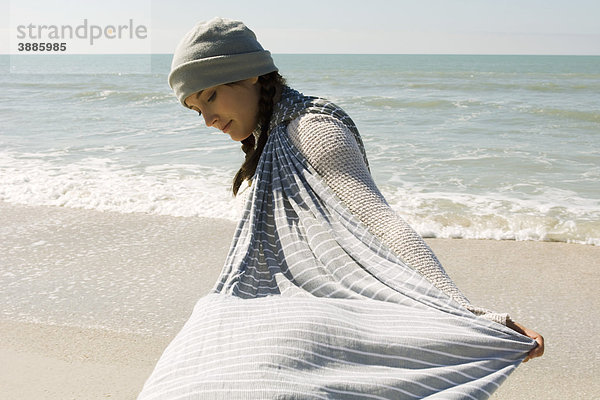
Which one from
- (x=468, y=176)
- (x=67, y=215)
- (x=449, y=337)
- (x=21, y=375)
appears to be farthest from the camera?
(x=468, y=176)

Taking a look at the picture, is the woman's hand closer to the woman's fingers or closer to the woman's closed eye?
the woman's fingers

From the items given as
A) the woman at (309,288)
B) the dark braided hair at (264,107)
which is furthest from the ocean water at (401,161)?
the woman at (309,288)

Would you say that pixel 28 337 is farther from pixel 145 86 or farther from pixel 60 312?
pixel 145 86

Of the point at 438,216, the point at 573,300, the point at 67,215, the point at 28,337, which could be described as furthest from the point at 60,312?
the point at 438,216

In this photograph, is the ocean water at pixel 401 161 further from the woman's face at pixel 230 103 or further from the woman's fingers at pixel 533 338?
the woman's fingers at pixel 533 338

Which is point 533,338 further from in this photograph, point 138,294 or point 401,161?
point 401,161

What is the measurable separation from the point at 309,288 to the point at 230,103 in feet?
2.10

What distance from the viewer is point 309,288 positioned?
161 centimetres

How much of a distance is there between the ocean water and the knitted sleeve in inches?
165

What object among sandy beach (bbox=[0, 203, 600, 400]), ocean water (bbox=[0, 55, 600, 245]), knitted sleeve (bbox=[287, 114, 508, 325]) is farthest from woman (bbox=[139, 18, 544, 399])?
ocean water (bbox=[0, 55, 600, 245])

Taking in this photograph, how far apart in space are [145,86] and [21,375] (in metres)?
22.7

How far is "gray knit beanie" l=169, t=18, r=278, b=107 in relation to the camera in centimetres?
184

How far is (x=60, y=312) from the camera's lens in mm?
3953

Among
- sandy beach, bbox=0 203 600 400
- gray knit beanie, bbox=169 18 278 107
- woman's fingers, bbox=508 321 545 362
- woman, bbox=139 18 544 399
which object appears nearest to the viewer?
woman, bbox=139 18 544 399
